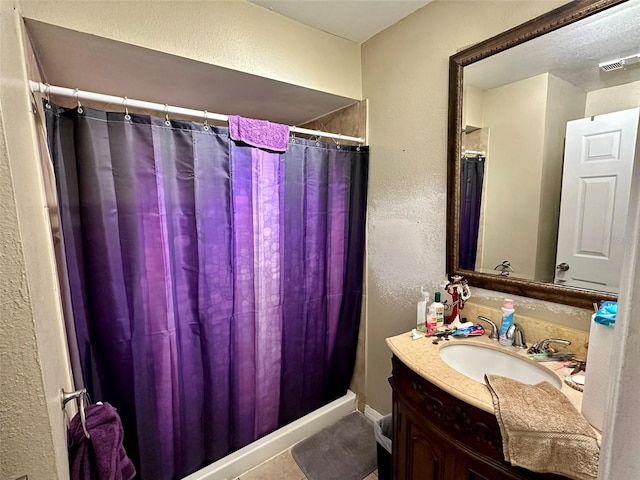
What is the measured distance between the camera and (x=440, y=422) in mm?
970

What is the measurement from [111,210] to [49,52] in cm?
73

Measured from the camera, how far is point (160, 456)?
1387mm

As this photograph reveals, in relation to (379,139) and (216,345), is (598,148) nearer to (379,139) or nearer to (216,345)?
(379,139)

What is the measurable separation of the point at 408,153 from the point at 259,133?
0.82 metres

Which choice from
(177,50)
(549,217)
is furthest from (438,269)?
(177,50)

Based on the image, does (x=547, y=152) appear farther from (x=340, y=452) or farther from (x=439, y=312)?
(x=340, y=452)

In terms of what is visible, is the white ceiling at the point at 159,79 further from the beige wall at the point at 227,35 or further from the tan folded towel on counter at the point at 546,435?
the tan folded towel on counter at the point at 546,435

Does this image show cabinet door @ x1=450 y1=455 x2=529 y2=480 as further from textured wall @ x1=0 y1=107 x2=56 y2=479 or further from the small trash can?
textured wall @ x1=0 y1=107 x2=56 y2=479

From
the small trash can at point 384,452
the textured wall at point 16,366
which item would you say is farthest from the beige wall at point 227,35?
the small trash can at point 384,452

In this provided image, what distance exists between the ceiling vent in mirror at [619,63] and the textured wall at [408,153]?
0.37m

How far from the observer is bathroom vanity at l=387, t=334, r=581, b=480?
0.84 meters

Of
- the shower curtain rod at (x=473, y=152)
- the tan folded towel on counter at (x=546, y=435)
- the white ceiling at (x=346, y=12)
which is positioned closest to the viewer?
the tan folded towel on counter at (x=546, y=435)

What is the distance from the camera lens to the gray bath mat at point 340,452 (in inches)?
63.6

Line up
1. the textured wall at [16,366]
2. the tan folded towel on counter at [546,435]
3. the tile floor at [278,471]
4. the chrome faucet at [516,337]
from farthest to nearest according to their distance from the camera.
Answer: the tile floor at [278,471] < the chrome faucet at [516,337] < the tan folded towel on counter at [546,435] < the textured wall at [16,366]
